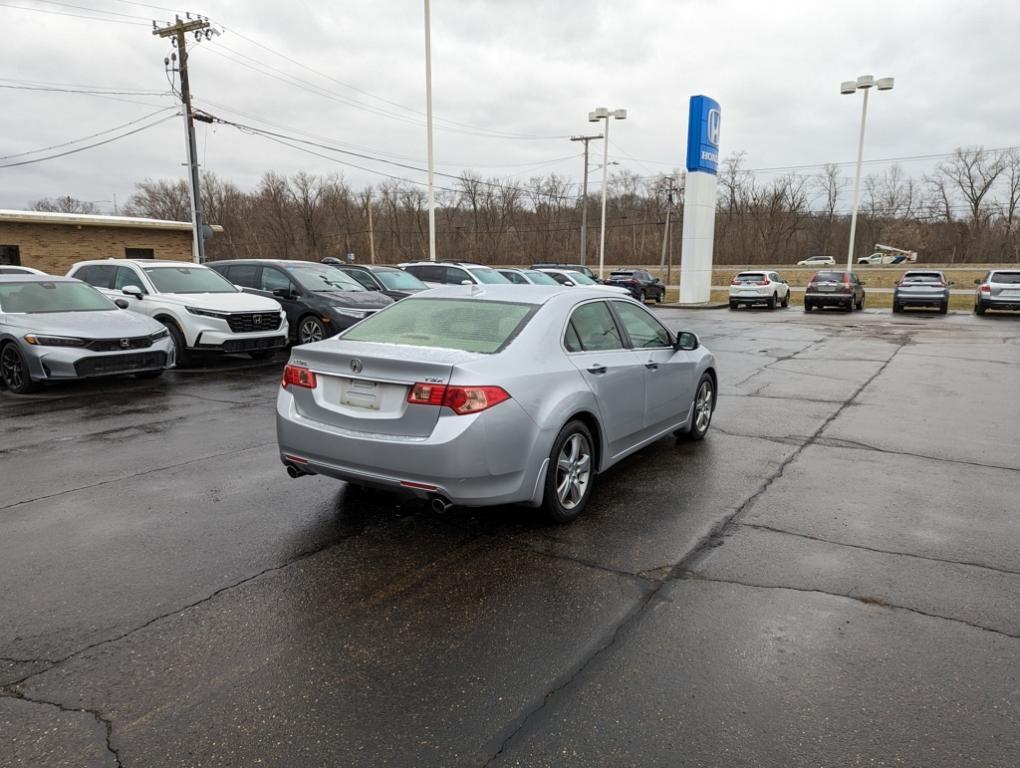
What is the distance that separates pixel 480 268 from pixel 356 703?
18.2 m

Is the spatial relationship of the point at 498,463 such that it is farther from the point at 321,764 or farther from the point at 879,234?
the point at 879,234

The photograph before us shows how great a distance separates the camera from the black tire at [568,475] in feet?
14.1

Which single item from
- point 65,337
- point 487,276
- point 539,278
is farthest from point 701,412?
point 539,278

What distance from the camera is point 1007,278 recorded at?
81.1ft

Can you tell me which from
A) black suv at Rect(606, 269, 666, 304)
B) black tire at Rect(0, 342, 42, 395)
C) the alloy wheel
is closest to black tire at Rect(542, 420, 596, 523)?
the alloy wheel

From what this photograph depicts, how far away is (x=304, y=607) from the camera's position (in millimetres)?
3428

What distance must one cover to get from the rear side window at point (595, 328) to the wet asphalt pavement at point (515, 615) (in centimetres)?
115

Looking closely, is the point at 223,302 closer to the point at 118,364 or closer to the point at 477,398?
the point at 118,364

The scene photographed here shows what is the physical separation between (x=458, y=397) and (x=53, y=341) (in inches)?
302

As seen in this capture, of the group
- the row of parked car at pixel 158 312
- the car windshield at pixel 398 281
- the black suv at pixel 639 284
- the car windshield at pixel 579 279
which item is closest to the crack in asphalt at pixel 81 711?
the row of parked car at pixel 158 312

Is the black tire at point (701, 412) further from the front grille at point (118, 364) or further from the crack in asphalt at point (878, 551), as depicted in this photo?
the front grille at point (118, 364)

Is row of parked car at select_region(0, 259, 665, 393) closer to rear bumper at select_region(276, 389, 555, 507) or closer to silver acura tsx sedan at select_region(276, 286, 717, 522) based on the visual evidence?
silver acura tsx sedan at select_region(276, 286, 717, 522)

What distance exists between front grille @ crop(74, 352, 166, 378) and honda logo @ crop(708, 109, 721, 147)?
27.1 meters

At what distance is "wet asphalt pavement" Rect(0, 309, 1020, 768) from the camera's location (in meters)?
2.49
